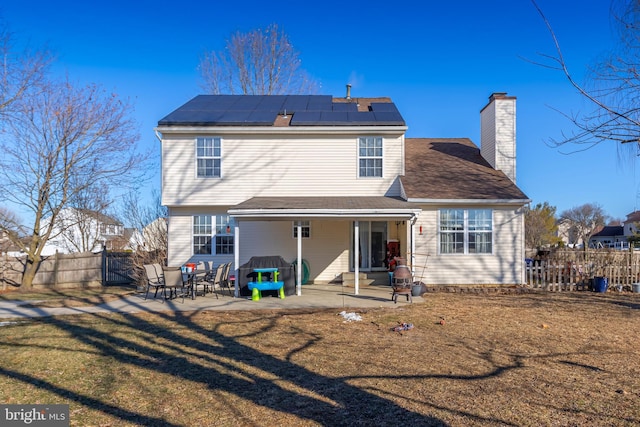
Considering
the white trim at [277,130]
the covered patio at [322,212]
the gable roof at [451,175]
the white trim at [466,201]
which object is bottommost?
the covered patio at [322,212]

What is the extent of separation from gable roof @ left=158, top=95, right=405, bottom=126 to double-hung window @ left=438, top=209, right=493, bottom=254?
376 cm

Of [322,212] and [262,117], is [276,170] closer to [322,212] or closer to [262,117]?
[262,117]

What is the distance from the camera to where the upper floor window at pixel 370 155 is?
15.6 m

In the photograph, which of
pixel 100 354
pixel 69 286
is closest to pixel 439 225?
pixel 100 354

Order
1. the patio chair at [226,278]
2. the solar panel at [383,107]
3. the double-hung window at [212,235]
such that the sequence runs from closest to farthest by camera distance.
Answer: the patio chair at [226,278]
the double-hung window at [212,235]
the solar panel at [383,107]

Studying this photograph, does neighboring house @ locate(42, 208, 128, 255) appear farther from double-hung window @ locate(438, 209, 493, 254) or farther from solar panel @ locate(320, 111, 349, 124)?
double-hung window @ locate(438, 209, 493, 254)

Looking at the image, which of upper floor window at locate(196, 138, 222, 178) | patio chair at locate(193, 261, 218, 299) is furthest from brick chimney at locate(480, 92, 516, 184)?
patio chair at locate(193, 261, 218, 299)

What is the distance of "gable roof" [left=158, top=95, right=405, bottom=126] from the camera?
15.3m

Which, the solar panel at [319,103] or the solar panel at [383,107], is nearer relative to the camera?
the solar panel at [383,107]

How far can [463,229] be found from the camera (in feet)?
47.7

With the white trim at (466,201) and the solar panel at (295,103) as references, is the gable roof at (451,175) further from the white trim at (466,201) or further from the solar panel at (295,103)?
the solar panel at (295,103)

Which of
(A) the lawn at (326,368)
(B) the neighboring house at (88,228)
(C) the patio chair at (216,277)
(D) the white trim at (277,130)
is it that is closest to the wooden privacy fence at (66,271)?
(B) the neighboring house at (88,228)

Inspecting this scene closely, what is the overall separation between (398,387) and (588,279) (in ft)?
41.3

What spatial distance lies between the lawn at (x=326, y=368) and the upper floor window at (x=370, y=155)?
21.9 ft
